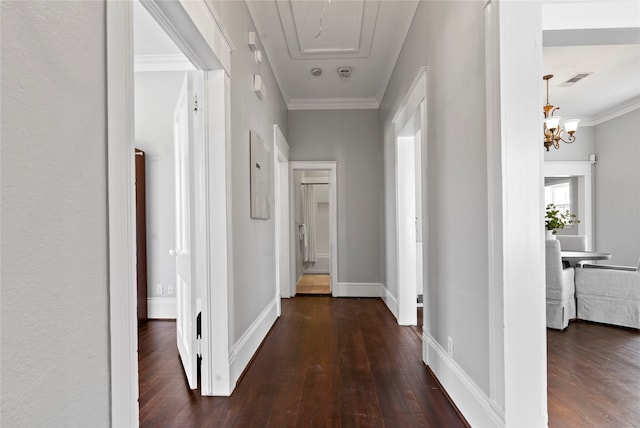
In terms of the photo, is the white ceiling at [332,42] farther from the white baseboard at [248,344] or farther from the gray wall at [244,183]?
the white baseboard at [248,344]

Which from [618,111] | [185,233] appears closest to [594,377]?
[185,233]

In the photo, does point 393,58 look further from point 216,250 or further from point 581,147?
point 581,147

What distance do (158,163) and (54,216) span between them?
3548 mm

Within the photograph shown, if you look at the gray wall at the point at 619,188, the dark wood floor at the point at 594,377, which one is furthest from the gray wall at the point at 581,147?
the dark wood floor at the point at 594,377

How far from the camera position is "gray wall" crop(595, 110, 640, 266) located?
214 inches

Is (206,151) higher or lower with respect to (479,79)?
lower

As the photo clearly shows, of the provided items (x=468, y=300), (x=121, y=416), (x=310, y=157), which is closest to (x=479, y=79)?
(x=468, y=300)

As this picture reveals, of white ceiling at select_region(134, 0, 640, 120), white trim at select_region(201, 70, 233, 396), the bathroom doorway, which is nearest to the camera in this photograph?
white ceiling at select_region(134, 0, 640, 120)

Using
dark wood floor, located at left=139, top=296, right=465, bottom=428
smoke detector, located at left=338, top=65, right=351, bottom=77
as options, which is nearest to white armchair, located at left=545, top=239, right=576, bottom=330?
dark wood floor, located at left=139, top=296, right=465, bottom=428

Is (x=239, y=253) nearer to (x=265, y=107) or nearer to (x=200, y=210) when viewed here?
(x=200, y=210)

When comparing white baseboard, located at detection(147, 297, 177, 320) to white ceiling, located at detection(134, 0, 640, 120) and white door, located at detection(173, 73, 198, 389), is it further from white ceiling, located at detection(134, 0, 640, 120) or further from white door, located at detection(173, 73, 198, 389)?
white ceiling, located at detection(134, 0, 640, 120)

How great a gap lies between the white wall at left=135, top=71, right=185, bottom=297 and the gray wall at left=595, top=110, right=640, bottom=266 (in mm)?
6704

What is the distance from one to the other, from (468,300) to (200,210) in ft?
5.41

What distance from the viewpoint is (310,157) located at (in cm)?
539
